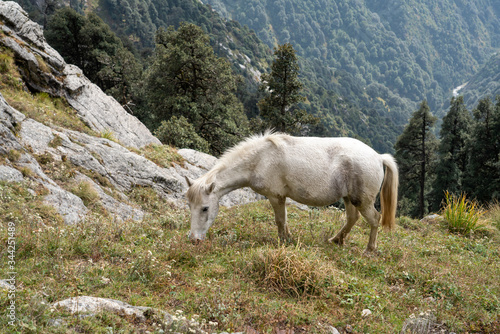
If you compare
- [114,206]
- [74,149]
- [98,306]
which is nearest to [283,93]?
[74,149]

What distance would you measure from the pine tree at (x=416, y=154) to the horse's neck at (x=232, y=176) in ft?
123

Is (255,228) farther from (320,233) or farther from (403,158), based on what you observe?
(403,158)

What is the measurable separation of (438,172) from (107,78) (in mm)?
43060

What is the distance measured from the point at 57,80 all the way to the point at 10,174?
1017 centimetres

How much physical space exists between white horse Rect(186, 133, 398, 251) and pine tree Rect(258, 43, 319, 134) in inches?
869

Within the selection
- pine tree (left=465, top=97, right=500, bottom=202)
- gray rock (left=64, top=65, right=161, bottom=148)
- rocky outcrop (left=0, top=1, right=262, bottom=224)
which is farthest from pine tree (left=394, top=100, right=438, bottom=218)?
gray rock (left=64, top=65, right=161, bottom=148)

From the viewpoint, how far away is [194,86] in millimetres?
29047

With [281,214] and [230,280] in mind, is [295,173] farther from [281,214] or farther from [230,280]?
[230,280]

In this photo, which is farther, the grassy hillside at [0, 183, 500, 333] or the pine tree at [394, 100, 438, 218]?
the pine tree at [394, 100, 438, 218]

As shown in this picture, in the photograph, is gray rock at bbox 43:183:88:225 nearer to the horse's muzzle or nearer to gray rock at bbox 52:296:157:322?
the horse's muzzle

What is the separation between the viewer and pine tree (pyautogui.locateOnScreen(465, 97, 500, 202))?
33.0 m

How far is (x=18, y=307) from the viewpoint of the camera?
135 inches

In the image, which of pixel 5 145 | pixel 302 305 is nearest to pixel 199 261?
pixel 302 305

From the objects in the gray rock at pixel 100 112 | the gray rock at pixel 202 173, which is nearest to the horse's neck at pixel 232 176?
the gray rock at pixel 202 173
